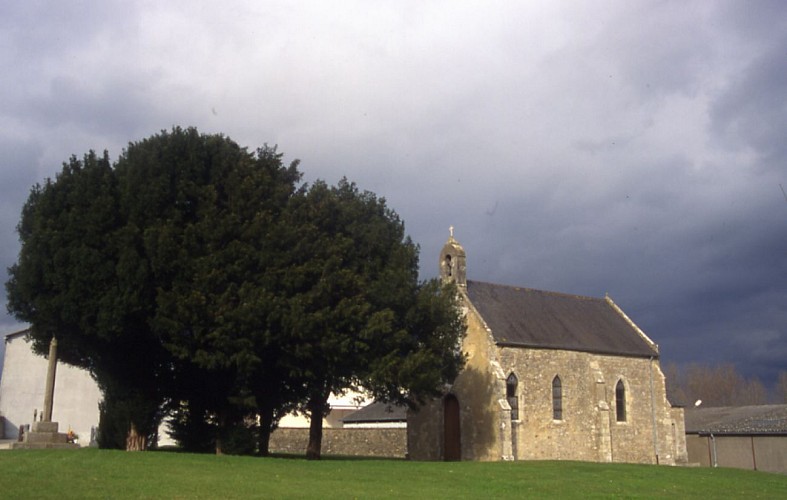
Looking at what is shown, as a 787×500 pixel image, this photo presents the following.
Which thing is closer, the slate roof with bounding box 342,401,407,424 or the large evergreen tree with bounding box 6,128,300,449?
the large evergreen tree with bounding box 6,128,300,449

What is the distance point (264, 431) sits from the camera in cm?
3206

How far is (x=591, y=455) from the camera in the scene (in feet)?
144

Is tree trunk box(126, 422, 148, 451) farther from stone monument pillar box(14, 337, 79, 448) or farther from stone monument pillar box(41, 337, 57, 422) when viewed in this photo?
stone monument pillar box(41, 337, 57, 422)

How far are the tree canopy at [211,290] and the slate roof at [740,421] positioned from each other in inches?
1101

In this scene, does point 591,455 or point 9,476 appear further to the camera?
point 591,455

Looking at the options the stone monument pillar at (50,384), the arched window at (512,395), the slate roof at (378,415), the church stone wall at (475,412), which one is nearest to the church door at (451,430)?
the church stone wall at (475,412)

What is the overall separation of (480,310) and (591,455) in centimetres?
1062

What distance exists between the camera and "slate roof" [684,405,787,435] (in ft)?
163

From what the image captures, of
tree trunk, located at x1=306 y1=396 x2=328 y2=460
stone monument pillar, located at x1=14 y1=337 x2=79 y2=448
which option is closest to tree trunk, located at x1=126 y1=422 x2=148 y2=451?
stone monument pillar, located at x1=14 y1=337 x2=79 y2=448

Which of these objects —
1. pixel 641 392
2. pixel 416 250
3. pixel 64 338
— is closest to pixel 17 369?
pixel 64 338

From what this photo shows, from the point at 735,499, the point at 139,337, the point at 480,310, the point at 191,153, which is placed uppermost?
the point at 191,153

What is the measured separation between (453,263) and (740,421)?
82.1ft

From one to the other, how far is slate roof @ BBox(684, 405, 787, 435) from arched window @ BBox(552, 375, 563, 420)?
15.4m

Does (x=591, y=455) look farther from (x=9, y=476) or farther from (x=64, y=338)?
(x=9, y=476)
